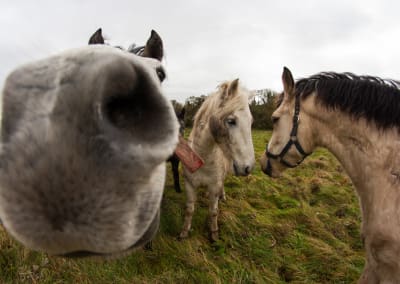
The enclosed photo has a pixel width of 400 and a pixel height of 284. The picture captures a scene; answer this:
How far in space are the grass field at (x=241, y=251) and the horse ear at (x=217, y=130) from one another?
177cm

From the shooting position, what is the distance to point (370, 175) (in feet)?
8.20

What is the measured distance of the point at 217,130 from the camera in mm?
4109

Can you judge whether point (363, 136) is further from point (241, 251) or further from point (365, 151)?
point (241, 251)

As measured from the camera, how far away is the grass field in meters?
3.06

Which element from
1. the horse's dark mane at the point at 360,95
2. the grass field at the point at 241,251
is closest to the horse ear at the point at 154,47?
the horse's dark mane at the point at 360,95

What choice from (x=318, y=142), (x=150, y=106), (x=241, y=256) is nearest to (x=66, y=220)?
(x=150, y=106)

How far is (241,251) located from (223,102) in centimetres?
244

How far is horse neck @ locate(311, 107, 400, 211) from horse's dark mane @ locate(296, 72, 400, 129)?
84 mm

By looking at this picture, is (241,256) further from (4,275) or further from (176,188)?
(4,275)

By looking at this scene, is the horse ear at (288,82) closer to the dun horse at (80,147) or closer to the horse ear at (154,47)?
the horse ear at (154,47)

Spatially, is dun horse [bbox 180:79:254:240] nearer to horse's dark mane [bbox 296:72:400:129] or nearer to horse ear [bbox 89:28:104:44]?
horse's dark mane [bbox 296:72:400:129]

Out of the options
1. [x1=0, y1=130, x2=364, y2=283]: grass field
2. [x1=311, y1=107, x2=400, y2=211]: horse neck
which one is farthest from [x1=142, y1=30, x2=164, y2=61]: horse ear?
[x1=0, y1=130, x2=364, y2=283]: grass field

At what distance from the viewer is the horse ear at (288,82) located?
321 cm

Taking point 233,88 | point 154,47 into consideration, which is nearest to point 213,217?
point 233,88
